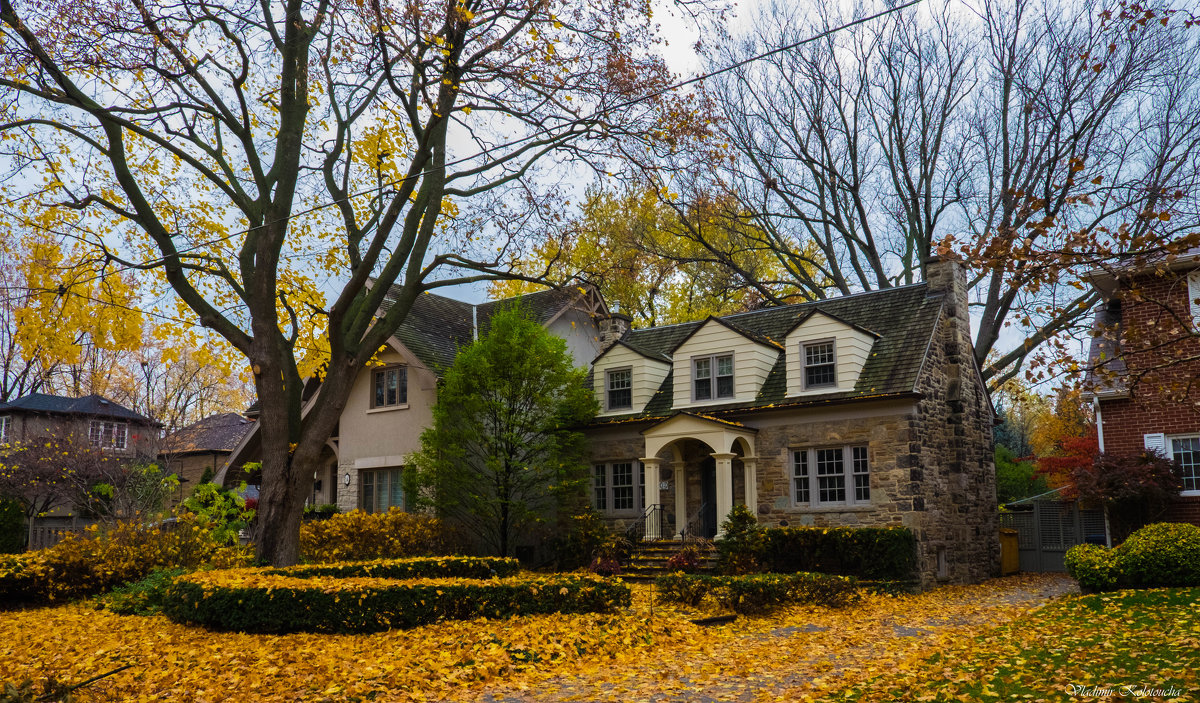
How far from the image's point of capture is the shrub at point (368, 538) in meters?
18.9

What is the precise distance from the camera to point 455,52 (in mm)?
13250

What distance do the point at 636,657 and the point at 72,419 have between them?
3252cm

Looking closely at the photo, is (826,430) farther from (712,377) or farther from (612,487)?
(612,487)


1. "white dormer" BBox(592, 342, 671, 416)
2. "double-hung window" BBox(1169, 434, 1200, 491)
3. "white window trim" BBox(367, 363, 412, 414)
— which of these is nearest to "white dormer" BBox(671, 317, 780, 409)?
"white dormer" BBox(592, 342, 671, 416)

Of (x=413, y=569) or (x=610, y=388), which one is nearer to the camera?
(x=413, y=569)

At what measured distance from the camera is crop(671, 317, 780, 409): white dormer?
1952cm

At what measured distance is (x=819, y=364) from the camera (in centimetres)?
1847

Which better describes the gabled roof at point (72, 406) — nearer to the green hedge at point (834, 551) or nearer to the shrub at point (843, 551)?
the green hedge at point (834, 551)

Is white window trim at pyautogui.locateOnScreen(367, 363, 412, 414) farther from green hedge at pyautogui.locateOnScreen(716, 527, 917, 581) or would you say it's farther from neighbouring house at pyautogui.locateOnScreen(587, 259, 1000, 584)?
green hedge at pyautogui.locateOnScreen(716, 527, 917, 581)

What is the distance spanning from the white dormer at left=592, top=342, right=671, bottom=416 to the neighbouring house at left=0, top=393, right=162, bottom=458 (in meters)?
19.5

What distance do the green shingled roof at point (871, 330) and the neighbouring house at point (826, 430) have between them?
0.04 m

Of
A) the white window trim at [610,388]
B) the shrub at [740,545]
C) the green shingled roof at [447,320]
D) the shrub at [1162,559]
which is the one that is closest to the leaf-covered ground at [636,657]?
the shrub at [1162,559]

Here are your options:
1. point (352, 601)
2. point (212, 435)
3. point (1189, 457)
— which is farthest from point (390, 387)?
point (212, 435)

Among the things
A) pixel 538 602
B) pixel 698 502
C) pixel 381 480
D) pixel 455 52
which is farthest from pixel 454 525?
pixel 455 52
